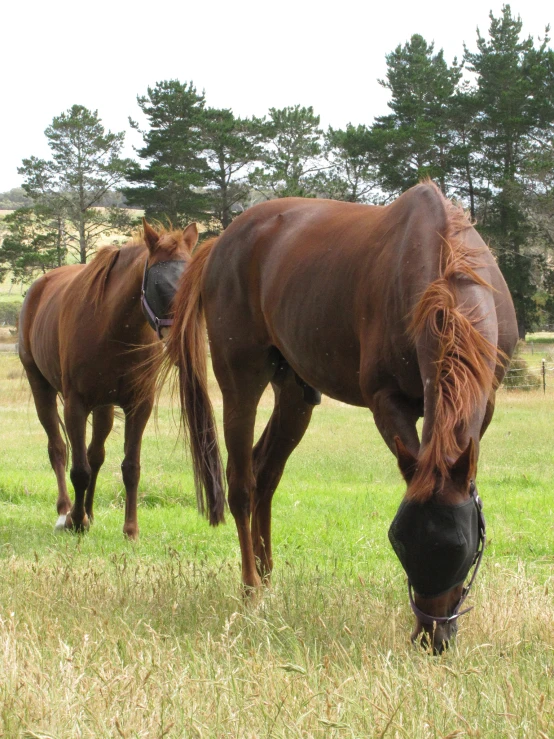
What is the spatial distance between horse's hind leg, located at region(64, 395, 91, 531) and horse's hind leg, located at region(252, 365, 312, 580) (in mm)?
2558

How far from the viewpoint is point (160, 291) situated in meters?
6.59

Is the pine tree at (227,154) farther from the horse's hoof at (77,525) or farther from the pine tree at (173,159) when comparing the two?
the horse's hoof at (77,525)

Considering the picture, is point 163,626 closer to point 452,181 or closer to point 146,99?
point 452,181

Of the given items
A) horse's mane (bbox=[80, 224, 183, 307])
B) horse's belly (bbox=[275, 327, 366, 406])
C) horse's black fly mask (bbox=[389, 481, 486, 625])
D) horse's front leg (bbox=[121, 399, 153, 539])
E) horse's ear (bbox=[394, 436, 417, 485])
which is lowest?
horse's front leg (bbox=[121, 399, 153, 539])

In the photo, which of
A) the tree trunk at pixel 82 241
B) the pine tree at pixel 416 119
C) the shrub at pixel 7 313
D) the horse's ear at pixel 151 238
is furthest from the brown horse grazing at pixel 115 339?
the shrub at pixel 7 313

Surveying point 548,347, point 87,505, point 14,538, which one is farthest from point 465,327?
point 548,347

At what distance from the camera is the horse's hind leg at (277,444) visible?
5.09m

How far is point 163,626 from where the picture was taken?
3928 mm

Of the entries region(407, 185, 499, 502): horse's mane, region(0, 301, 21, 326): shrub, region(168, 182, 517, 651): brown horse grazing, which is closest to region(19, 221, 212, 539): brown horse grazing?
region(168, 182, 517, 651): brown horse grazing

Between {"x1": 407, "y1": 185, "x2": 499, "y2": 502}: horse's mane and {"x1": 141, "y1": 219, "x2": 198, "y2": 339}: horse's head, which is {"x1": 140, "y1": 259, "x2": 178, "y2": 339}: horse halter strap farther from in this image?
{"x1": 407, "y1": 185, "x2": 499, "y2": 502}: horse's mane

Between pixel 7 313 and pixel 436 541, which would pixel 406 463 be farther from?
pixel 7 313

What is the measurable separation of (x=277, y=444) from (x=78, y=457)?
280cm

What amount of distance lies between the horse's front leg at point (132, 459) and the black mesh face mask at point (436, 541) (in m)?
4.33

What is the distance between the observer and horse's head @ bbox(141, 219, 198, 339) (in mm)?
6535
